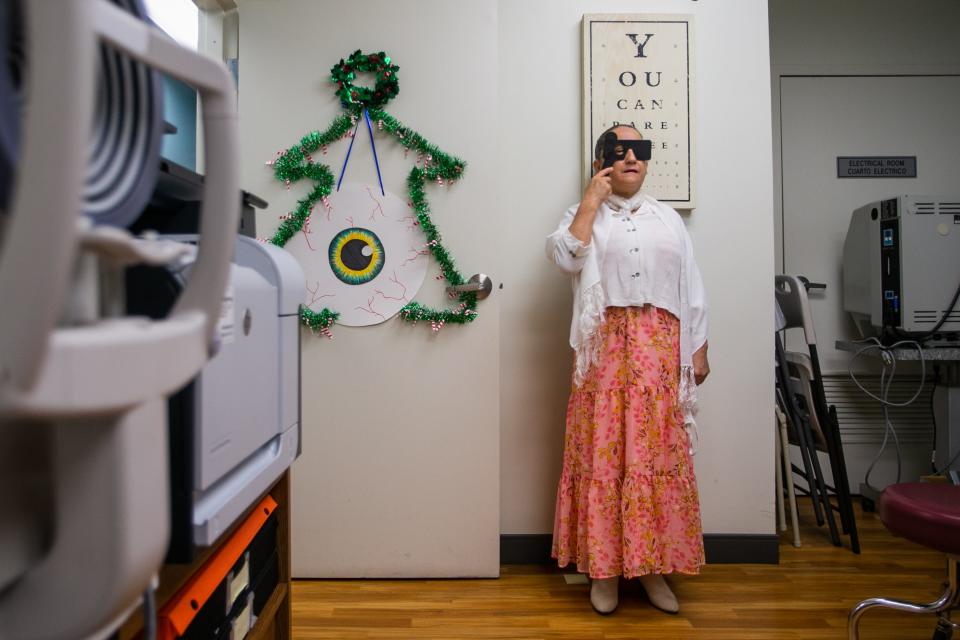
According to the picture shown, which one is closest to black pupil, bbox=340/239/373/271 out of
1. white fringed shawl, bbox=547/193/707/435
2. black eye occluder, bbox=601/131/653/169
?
white fringed shawl, bbox=547/193/707/435

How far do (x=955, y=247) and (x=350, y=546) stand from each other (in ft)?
8.45

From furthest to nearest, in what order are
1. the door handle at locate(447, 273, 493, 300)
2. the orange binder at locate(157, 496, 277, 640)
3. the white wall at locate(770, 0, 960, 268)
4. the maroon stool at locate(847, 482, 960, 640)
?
the white wall at locate(770, 0, 960, 268)
the door handle at locate(447, 273, 493, 300)
the maroon stool at locate(847, 482, 960, 640)
the orange binder at locate(157, 496, 277, 640)

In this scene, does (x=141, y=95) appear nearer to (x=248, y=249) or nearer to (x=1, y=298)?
(x=1, y=298)

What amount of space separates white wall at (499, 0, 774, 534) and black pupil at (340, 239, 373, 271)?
498mm

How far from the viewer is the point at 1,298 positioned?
14.0 inches

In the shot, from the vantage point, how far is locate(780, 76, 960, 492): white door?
10.3ft

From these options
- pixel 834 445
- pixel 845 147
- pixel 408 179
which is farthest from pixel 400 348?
pixel 845 147

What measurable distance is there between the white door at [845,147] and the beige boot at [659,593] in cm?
161

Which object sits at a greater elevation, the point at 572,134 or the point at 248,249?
the point at 572,134

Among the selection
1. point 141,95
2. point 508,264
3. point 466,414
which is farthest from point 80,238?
point 508,264

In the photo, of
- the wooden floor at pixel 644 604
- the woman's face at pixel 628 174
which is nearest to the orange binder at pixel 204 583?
the wooden floor at pixel 644 604

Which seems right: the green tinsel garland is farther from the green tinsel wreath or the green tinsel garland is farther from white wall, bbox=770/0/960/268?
white wall, bbox=770/0/960/268

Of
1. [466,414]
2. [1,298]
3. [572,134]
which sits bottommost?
[466,414]

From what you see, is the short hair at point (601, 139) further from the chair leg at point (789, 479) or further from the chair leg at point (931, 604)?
the chair leg at point (931, 604)
